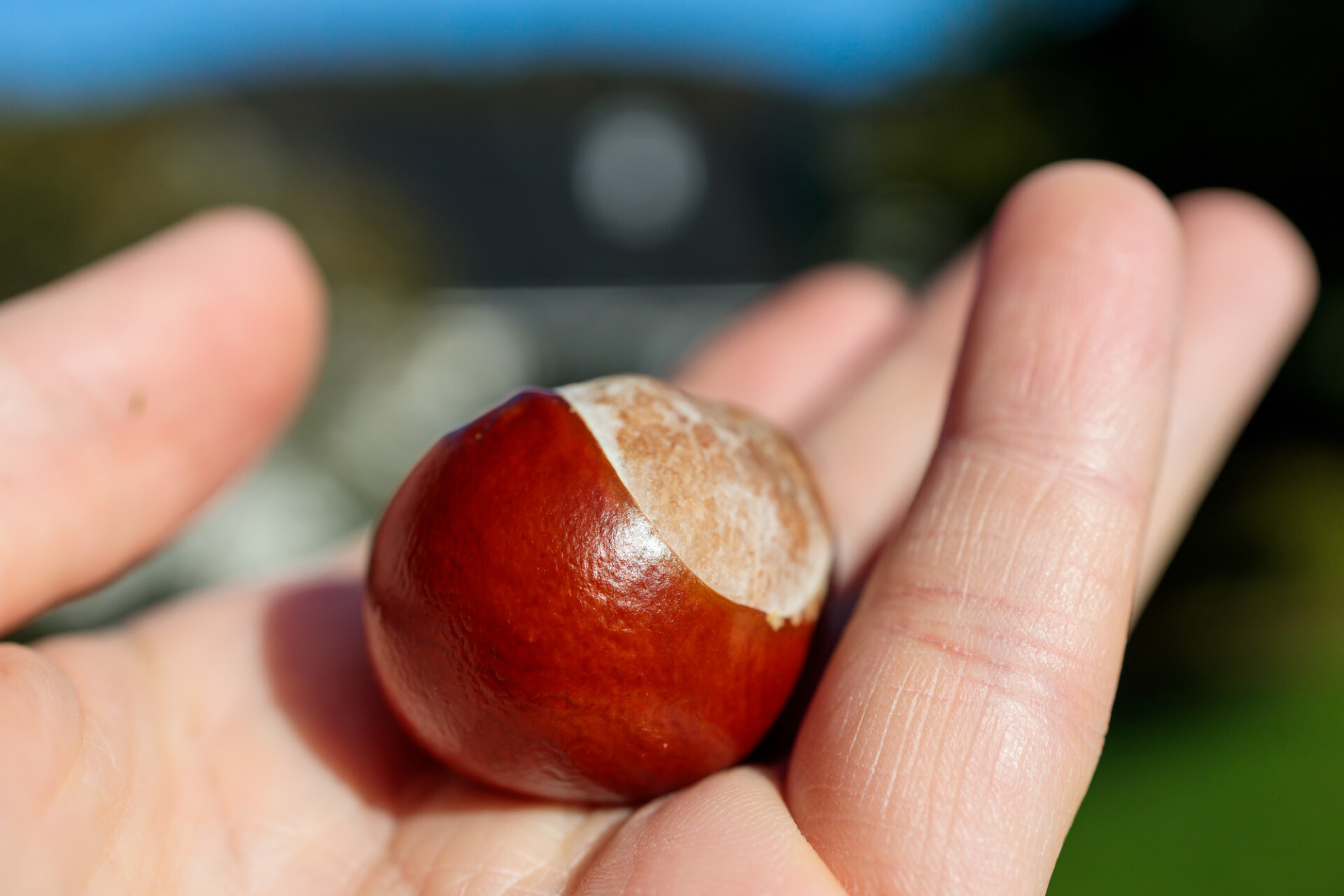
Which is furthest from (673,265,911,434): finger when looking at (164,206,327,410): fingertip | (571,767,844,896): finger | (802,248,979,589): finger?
(571,767,844,896): finger

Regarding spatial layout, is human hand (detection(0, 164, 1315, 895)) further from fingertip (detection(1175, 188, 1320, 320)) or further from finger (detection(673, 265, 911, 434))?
finger (detection(673, 265, 911, 434))

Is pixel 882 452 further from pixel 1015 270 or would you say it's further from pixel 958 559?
pixel 958 559

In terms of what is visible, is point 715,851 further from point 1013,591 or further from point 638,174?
point 638,174

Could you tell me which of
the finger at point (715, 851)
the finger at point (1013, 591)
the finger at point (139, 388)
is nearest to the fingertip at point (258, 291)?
the finger at point (139, 388)

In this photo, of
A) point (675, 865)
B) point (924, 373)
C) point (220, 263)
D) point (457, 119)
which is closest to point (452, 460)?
point (675, 865)

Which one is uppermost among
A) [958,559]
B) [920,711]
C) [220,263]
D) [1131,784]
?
[220,263]

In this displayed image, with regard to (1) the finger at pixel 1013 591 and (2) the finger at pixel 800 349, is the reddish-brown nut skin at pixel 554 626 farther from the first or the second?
(2) the finger at pixel 800 349
